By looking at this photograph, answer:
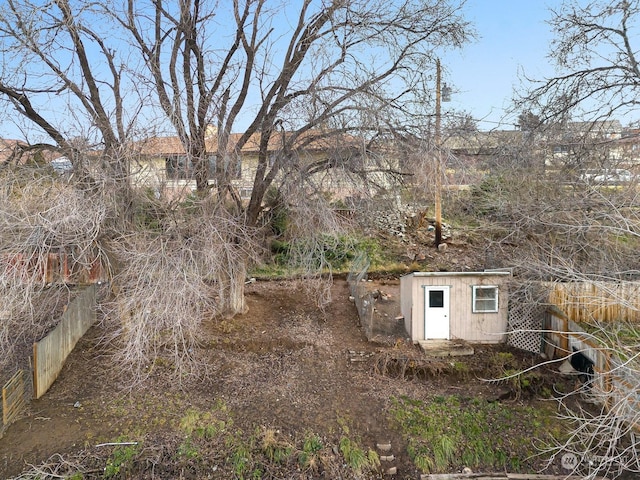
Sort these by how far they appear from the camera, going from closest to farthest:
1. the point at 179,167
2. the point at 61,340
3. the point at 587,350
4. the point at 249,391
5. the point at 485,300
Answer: the point at 587,350 < the point at 249,391 < the point at 179,167 < the point at 61,340 < the point at 485,300

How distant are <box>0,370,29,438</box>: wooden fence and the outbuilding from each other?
281 inches

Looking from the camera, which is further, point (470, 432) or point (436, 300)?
point (436, 300)

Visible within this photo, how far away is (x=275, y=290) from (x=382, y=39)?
769 centimetres

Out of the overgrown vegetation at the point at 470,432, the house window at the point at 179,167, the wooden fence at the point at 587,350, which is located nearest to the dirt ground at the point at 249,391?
the overgrown vegetation at the point at 470,432

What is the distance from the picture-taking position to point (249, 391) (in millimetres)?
6598

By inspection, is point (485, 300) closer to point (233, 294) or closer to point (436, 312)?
point (436, 312)

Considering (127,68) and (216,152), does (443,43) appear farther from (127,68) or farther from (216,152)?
(127,68)

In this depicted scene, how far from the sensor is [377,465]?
198 inches

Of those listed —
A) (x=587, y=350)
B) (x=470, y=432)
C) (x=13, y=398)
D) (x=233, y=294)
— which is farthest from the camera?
(x=233, y=294)

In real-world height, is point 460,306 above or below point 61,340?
above

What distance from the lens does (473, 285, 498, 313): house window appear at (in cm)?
830

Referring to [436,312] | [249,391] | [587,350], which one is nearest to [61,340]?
[249,391]

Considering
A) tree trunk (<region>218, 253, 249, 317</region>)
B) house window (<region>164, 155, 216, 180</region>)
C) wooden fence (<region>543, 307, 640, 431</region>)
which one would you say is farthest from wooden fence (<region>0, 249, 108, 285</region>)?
wooden fence (<region>543, 307, 640, 431</region>)

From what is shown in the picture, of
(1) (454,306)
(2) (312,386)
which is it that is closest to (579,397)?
(1) (454,306)
